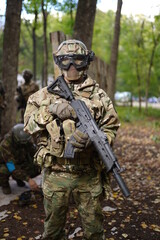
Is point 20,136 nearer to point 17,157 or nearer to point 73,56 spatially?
point 17,157

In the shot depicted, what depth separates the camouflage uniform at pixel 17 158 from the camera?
4.84 m

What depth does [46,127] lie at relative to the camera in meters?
2.75

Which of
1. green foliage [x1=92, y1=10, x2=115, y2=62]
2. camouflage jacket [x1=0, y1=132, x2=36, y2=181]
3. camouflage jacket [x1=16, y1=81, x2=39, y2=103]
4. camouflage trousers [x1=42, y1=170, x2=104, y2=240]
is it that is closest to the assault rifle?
camouflage trousers [x1=42, y1=170, x2=104, y2=240]

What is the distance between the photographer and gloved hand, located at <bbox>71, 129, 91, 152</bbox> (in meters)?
2.50

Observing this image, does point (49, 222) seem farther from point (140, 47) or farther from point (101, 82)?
point (140, 47)

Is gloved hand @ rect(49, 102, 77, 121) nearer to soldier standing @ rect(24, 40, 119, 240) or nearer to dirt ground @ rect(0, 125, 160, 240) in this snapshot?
soldier standing @ rect(24, 40, 119, 240)

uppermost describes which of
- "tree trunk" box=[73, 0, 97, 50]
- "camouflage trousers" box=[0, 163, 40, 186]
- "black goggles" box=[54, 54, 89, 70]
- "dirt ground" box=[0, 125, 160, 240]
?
"tree trunk" box=[73, 0, 97, 50]

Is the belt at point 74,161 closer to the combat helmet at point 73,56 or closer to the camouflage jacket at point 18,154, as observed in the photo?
the combat helmet at point 73,56

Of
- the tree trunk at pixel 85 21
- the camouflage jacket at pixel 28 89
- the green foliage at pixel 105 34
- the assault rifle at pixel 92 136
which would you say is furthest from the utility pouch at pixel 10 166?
the green foliage at pixel 105 34

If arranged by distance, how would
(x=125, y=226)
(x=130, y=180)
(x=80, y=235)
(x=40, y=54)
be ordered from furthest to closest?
1. (x=40, y=54)
2. (x=130, y=180)
3. (x=125, y=226)
4. (x=80, y=235)

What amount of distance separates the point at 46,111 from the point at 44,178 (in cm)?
71

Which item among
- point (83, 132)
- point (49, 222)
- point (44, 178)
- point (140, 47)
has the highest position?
point (140, 47)

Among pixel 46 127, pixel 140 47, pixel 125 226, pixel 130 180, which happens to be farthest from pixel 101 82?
pixel 140 47

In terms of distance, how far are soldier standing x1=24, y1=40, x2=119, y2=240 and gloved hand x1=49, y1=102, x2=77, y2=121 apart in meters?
0.01
